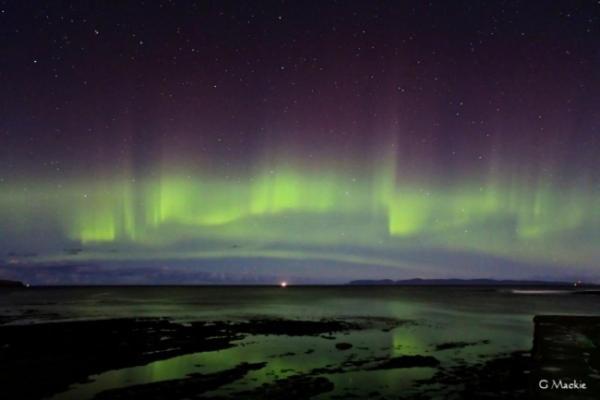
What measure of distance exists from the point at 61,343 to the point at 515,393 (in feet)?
90.3

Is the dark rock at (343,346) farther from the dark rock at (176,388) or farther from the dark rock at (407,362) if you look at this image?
the dark rock at (176,388)

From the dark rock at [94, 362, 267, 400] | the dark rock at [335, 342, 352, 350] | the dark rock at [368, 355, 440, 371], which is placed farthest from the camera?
the dark rock at [335, 342, 352, 350]

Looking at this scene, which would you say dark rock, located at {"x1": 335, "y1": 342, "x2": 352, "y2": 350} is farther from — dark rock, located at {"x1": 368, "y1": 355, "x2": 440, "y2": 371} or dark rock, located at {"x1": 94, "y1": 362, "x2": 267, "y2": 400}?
dark rock, located at {"x1": 94, "y1": 362, "x2": 267, "y2": 400}

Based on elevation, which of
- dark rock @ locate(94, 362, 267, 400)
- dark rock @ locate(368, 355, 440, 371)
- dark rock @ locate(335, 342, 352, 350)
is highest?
dark rock @ locate(94, 362, 267, 400)

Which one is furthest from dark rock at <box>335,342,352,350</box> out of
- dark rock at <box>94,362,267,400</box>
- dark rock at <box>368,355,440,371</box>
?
dark rock at <box>94,362,267,400</box>

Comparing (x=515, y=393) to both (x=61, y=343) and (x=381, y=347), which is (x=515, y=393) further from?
(x=61, y=343)

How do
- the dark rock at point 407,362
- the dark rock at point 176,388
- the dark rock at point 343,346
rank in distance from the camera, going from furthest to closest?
the dark rock at point 343,346
the dark rock at point 407,362
the dark rock at point 176,388

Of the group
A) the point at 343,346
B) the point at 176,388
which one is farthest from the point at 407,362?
the point at 176,388

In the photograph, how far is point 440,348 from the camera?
31750 millimetres

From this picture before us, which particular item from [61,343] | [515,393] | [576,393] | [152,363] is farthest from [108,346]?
[576,393]

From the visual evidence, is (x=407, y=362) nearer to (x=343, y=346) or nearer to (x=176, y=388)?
(x=343, y=346)

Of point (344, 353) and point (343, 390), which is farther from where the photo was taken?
point (344, 353)

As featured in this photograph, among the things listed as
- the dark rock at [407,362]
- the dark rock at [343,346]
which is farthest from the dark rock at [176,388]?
the dark rock at [343,346]

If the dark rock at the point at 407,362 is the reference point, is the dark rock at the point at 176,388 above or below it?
above
